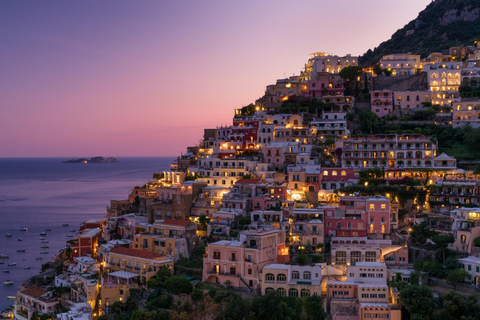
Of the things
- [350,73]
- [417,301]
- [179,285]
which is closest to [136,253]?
[179,285]

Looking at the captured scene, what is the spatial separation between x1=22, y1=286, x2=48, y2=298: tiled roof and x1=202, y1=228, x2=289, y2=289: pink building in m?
12.6

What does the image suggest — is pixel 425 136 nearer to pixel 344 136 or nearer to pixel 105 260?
pixel 344 136

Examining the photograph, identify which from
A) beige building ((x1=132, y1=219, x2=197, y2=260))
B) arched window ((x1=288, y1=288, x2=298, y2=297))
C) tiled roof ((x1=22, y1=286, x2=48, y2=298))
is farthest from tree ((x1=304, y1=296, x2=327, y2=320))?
tiled roof ((x1=22, y1=286, x2=48, y2=298))

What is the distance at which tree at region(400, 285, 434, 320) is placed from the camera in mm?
26984

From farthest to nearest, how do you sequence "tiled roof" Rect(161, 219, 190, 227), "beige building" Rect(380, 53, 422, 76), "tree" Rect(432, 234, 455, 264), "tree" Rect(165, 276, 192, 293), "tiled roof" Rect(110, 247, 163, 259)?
"beige building" Rect(380, 53, 422, 76) → "tiled roof" Rect(161, 219, 190, 227) → "tiled roof" Rect(110, 247, 163, 259) → "tree" Rect(165, 276, 192, 293) → "tree" Rect(432, 234, 455, 264)

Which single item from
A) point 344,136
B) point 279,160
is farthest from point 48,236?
point 344,136

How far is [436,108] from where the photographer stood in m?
52.3

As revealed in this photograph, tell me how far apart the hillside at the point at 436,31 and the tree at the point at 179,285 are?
5359 centimetres

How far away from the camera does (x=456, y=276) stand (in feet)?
92.7

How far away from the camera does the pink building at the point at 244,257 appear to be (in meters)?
31.2

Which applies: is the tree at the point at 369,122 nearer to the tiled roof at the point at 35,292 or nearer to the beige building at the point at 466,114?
the beige building at the point at 466,114

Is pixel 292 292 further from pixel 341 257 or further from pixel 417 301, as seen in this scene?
pixel 417 301

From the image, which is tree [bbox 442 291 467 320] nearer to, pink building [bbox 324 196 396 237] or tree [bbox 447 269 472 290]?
tree [bbox 447 269 472 290]

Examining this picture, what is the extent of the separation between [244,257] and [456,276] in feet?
39.3
